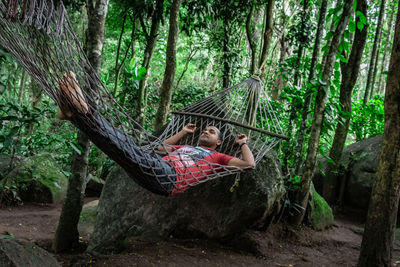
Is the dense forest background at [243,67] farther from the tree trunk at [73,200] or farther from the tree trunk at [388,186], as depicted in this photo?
the tree trunk at [388,186]

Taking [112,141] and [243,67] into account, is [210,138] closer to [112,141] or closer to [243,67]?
[112,141]

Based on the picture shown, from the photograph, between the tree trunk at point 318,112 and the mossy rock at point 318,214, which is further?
the mossy rock at point 318,214

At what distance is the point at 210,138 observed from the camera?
7.72 ft

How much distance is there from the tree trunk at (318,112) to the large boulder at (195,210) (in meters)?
0.50

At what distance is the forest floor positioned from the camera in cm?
198

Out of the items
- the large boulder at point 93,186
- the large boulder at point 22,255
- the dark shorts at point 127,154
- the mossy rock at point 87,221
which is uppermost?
the dark shorts at point 127,154

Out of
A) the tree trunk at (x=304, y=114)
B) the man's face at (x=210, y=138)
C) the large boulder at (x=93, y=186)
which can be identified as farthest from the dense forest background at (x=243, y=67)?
the man's face at (x=210, y=138)

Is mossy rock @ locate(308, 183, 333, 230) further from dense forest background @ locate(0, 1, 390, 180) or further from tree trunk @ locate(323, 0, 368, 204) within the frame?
tree trunk @ locate(323, 0, 368, 204)

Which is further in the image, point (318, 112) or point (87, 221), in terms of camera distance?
point (87, 221)

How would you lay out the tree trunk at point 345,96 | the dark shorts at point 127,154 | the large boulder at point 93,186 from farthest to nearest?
the large boulder at point 93,186 < the tree trunk at point 345,96 < the dark shorts at point 127,154

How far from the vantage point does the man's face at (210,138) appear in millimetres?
2354

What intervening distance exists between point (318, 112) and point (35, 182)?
3.53m

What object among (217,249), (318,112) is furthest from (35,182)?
(318,112)

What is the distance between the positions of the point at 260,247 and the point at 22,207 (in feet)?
9.68
